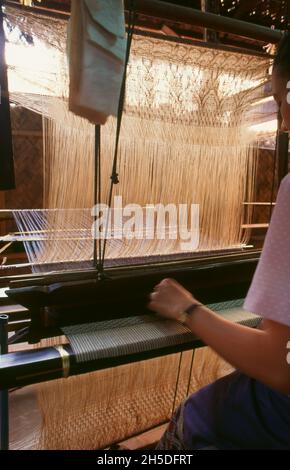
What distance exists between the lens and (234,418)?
959mm

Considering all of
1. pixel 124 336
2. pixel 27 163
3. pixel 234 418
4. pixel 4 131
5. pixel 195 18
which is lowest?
pixel 234 418

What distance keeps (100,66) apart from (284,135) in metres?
1.34

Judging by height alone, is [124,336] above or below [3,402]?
above

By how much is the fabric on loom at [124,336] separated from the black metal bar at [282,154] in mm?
1038

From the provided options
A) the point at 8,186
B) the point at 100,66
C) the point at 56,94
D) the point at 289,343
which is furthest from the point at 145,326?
the point at 56,94

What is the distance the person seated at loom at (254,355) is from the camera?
79cm

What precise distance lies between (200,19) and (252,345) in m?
1.46

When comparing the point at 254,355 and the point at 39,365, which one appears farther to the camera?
the point at 39,365

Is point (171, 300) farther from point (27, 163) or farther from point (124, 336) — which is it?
point (27, 163)

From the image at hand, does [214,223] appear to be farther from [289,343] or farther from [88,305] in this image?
[289,343]

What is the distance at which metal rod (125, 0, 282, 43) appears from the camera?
1.48 meters

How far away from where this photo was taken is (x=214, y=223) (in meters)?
2.20

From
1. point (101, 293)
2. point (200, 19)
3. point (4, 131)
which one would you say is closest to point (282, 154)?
point (200, 19)

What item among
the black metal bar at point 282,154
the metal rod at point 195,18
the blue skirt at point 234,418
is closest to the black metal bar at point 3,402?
the blue skirt at point 234,418
